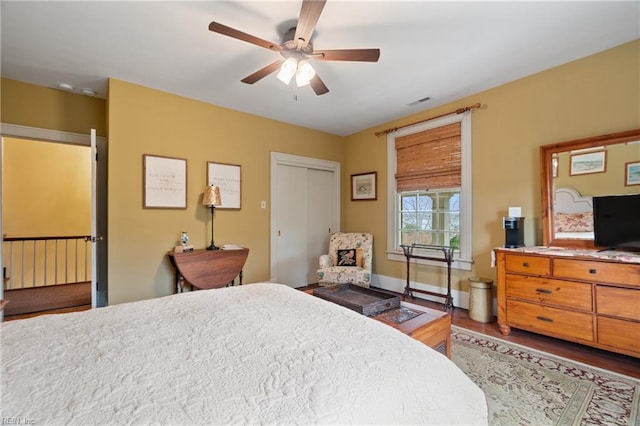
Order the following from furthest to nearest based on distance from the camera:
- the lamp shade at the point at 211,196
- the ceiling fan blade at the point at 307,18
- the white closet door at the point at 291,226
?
the white closet door at the point at 291,226, the lamp shade at the point at 211,196, the ceiling fan blade at the point at 307,18

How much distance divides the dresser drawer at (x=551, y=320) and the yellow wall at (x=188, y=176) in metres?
2.89

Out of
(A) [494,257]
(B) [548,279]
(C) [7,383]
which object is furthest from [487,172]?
(C) [7,383]

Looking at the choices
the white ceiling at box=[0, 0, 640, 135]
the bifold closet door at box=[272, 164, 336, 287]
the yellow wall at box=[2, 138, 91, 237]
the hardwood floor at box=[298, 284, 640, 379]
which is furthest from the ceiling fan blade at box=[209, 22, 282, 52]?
the yellow wall at box=[2, 138, 91, 237]

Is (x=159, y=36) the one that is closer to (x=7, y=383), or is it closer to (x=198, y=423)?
(x=7, y=383)

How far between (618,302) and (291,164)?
145 inches

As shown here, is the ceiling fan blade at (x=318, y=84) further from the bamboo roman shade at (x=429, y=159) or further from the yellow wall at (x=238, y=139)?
the bamboo roman shade at (x=429, y=159)

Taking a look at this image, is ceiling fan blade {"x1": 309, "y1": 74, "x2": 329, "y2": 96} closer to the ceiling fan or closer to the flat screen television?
the ceiling fan

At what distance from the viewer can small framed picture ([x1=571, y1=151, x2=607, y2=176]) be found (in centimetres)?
242

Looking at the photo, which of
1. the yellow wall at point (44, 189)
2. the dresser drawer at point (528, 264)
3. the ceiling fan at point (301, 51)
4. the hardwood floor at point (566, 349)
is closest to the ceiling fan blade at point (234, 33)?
the ceiling fan at point (301, 51)

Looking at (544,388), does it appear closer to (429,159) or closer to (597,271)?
(597,271)

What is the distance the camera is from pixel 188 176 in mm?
3324

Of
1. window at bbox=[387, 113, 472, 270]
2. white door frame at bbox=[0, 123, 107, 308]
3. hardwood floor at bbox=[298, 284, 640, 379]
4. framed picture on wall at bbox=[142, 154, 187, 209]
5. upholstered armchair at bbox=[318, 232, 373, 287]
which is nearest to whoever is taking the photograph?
hardwood floor at bbox=[298, 284, 640, 379]

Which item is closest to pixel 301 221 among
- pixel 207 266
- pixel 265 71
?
pixel 207 266

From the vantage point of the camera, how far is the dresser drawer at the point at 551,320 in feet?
7.13
